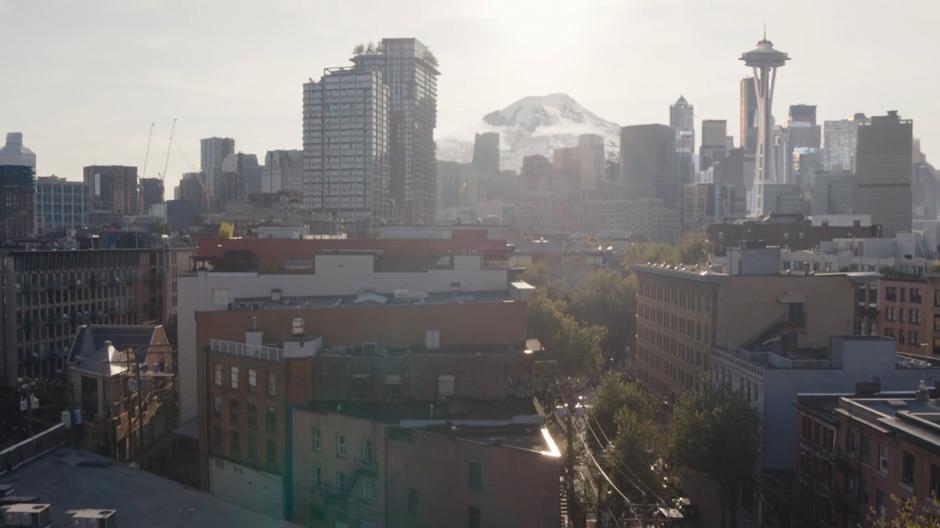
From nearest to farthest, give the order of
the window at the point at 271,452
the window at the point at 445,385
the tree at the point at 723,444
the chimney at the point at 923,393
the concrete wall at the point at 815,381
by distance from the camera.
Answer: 1. the chimney at the point at 923,393
2. the window at the point at 445,385
3. the window at the point at 271,452
4. the tree at the point at 723,444
5. the concrete wall at the point at 815,381

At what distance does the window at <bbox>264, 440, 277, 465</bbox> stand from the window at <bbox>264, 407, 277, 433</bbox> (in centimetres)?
48

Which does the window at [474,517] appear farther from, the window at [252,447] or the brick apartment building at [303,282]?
the brick apartment building at [303,282]

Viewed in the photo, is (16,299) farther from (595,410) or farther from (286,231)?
(595,410)

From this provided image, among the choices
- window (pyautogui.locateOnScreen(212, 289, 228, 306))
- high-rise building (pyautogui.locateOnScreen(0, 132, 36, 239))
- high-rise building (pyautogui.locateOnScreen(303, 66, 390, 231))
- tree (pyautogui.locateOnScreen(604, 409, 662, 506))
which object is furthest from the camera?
high-rise building (pyautogui.locateOnScreen(303, 66, 390, 231))

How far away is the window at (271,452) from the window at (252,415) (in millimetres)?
1014

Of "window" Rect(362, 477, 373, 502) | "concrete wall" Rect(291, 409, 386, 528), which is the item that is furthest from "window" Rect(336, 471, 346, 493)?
"window" Rect(362, 477, 373, 502)

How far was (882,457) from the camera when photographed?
3400 cm

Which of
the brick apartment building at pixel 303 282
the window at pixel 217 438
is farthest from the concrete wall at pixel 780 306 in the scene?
the window at pixel 217 438

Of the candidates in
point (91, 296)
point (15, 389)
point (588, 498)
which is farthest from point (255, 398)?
point (91, 296)

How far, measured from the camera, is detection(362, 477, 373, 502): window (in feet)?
113

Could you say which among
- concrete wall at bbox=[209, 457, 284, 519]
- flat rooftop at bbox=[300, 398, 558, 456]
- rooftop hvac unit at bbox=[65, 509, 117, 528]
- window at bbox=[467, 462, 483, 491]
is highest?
flat rooftop at bbox=[300, 398, 558, 456]

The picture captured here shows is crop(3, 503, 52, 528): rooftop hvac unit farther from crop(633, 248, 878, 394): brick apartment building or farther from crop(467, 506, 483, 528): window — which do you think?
crop(633, 248, 878, 394): brick apartment building

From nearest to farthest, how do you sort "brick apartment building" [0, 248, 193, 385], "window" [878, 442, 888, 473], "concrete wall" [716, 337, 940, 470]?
"window" [878, 442, 888, 473] < "concrete wall" [716, 337, 940, 470] < "brick apartment building" [0, 248, 193, 385]

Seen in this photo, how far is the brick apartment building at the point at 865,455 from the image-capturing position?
102ft
